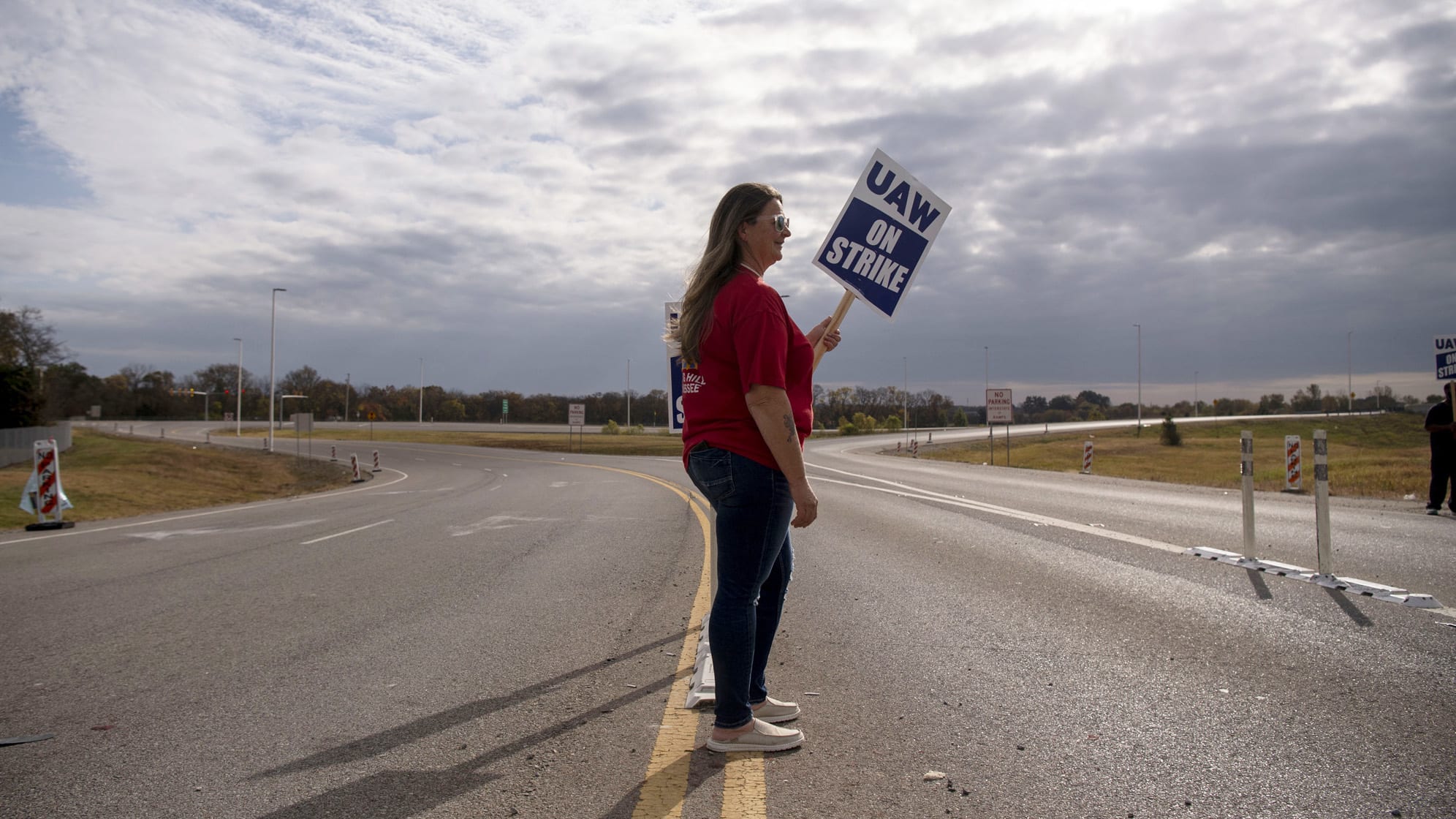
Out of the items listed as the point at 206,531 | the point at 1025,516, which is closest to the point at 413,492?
the point at 206,531

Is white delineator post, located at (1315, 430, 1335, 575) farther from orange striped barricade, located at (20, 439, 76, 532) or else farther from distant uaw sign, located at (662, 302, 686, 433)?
orange striped barricade, located at (20, 439, 76, 532)

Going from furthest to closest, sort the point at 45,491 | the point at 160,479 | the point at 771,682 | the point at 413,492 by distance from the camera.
→ 1. the point at 160,479
2. the point at 413,492
3. the point at 45,491
4. the point at 771,682

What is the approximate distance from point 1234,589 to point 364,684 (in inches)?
243

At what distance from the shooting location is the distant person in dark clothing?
12.9 m

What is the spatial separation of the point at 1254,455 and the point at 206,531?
152 ft

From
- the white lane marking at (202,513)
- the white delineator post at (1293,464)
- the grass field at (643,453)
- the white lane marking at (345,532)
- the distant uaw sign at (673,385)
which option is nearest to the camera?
the distant uaw sign at (673,385)

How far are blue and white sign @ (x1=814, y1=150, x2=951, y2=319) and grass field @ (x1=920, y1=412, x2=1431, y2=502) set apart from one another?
13.6 ft

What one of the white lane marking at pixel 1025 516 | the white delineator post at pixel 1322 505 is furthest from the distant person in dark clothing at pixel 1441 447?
the white delineator post at pixel 1322 505

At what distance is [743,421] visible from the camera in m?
3.24

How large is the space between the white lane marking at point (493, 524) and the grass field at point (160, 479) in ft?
28.7

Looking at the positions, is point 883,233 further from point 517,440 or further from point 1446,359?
point 517,440

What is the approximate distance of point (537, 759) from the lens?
3.39 metres

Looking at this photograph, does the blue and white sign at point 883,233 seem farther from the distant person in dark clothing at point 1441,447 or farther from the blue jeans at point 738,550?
the distant person in dark clothing at point 1441,447

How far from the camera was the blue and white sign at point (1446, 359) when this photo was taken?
1551cm
